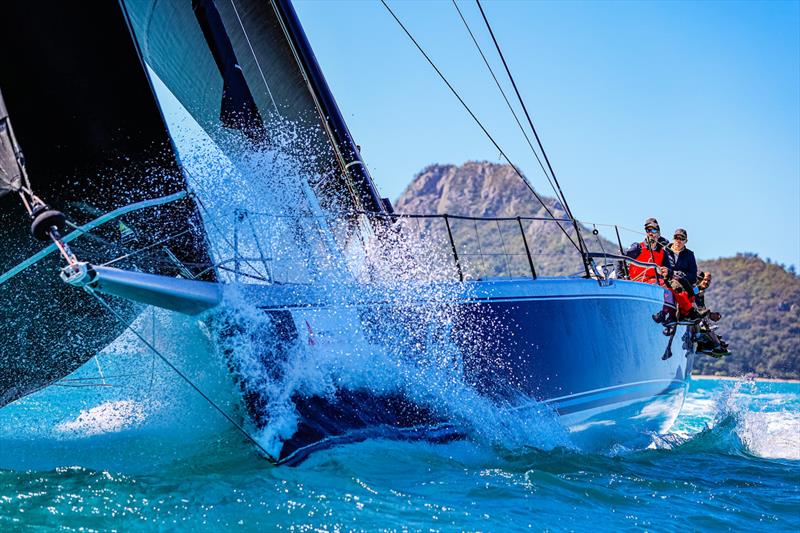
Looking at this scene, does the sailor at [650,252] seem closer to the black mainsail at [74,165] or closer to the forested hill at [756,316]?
the black mainsail at [74,165]

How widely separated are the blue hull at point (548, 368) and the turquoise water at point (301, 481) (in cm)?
16

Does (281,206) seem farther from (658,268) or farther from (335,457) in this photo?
(658,268)

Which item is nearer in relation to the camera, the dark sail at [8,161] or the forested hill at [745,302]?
the dark sail at [8,161]

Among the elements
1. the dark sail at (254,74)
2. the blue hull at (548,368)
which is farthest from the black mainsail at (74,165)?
the blue hull at (548,368)

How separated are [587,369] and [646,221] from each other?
2.59 metres

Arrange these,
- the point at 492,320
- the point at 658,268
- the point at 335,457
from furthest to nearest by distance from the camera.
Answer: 1. the point at 658,268
2. the point at 492,320
3. the point at 335,457

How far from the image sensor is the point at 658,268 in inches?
302

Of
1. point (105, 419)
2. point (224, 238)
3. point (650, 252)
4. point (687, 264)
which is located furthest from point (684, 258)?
point (105, 419)

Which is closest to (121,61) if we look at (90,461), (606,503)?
(90,461)

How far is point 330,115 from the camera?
19.7 feet

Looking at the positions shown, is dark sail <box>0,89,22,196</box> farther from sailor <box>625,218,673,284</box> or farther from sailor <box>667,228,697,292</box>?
sailor <box>667,228,697,292</box>

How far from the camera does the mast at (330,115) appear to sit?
5727 millimetres

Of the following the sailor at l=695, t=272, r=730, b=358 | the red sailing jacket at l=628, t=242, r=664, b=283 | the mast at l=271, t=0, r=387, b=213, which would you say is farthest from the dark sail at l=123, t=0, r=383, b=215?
the sailor at l=695, t=272, r=730, b=358

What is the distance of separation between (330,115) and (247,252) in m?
1.87
